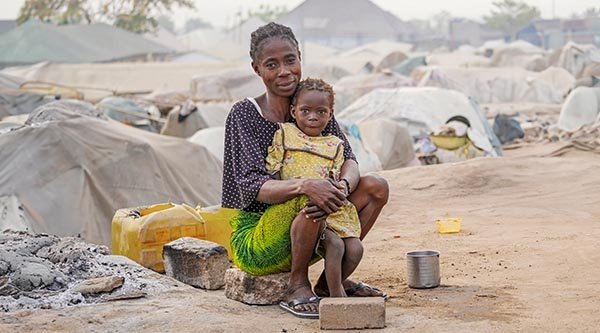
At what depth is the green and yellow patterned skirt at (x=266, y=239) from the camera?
13.8ft

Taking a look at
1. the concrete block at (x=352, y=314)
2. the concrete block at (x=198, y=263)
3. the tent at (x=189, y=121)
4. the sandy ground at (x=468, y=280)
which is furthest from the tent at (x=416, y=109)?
the concrete block at (x=352, y=314)

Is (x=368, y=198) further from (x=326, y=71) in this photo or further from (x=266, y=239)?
(x=326, y=71)

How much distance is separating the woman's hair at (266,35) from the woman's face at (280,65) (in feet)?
0.06

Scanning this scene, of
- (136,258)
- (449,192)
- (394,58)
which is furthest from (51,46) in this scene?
(136,258)

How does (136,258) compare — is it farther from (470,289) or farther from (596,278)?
(596,278)

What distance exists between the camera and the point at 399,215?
26.9 feet

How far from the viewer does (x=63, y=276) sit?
4.80 metres

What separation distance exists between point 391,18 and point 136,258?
6227 cm

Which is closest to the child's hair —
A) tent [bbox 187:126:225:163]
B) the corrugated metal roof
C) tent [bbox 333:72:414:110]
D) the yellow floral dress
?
the yellow floral dress

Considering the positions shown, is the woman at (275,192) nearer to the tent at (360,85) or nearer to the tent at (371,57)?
the tent at (360,85)

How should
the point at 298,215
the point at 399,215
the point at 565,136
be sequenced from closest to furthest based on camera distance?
the point at 298,215 → the point at 399,215 → the point at 565,136

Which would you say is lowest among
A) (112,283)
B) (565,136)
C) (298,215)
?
(565,136)

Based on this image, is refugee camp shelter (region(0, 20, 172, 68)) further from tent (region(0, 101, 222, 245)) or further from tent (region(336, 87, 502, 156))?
tent (region(0, 101, 222, 245))

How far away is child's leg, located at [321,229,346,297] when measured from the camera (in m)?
4.20
